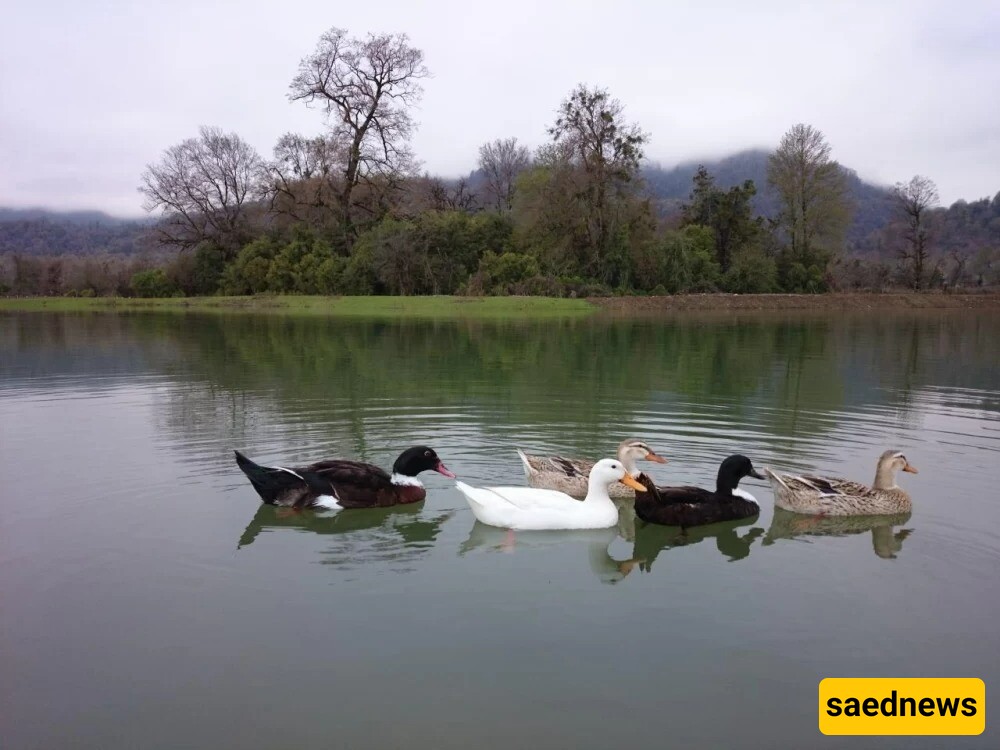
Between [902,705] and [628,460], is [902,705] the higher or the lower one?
the lower one

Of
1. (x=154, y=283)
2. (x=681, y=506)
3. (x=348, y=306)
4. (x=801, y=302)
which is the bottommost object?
(x=681, y=506)

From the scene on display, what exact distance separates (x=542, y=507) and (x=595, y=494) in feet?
2.02

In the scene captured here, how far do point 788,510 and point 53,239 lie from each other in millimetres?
165244

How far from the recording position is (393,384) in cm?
1599

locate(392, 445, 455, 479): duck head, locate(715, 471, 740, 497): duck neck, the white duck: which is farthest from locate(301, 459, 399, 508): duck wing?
locate(715, 471, 740, 497): duck neck

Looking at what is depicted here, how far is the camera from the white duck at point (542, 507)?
23.7 feet

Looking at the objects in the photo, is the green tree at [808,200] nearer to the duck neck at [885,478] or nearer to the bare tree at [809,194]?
the bare tree at [809,194]

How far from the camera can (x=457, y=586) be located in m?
5.83

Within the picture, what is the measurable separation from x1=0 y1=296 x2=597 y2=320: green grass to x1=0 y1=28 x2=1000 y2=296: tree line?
294 cm

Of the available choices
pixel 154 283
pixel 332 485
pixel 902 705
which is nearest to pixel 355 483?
pixel 332 485

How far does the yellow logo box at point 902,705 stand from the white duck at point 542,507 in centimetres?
296

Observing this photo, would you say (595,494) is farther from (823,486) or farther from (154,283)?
(154,283)

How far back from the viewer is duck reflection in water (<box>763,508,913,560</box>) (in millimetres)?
7168

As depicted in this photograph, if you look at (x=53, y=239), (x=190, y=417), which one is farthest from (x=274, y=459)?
(x=53, y=239)
